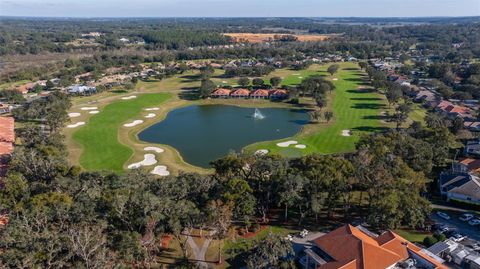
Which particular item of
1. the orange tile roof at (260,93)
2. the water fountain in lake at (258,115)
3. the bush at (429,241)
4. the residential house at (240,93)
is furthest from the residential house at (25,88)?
the bush at (429,241)

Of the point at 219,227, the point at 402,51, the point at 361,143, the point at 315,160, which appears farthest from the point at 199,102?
the point at 402,51

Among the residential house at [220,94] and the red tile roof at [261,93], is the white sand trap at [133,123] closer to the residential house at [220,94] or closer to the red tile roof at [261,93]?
the residential house at [220,94]

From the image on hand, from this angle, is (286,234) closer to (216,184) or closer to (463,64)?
(216,184)

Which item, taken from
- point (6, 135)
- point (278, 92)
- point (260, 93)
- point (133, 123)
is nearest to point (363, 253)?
point (133, 123)

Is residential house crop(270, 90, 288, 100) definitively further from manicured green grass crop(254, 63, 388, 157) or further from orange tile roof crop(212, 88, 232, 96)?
manicured green grass crop(254, 63, 388, 157)

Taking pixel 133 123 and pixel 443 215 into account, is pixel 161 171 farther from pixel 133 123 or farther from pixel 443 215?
pixel 443 215

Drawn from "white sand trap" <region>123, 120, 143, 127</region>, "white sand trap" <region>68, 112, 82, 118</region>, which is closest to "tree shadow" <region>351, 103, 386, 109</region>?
"white sand trap" <region>123, 120, 143, 127</region>
